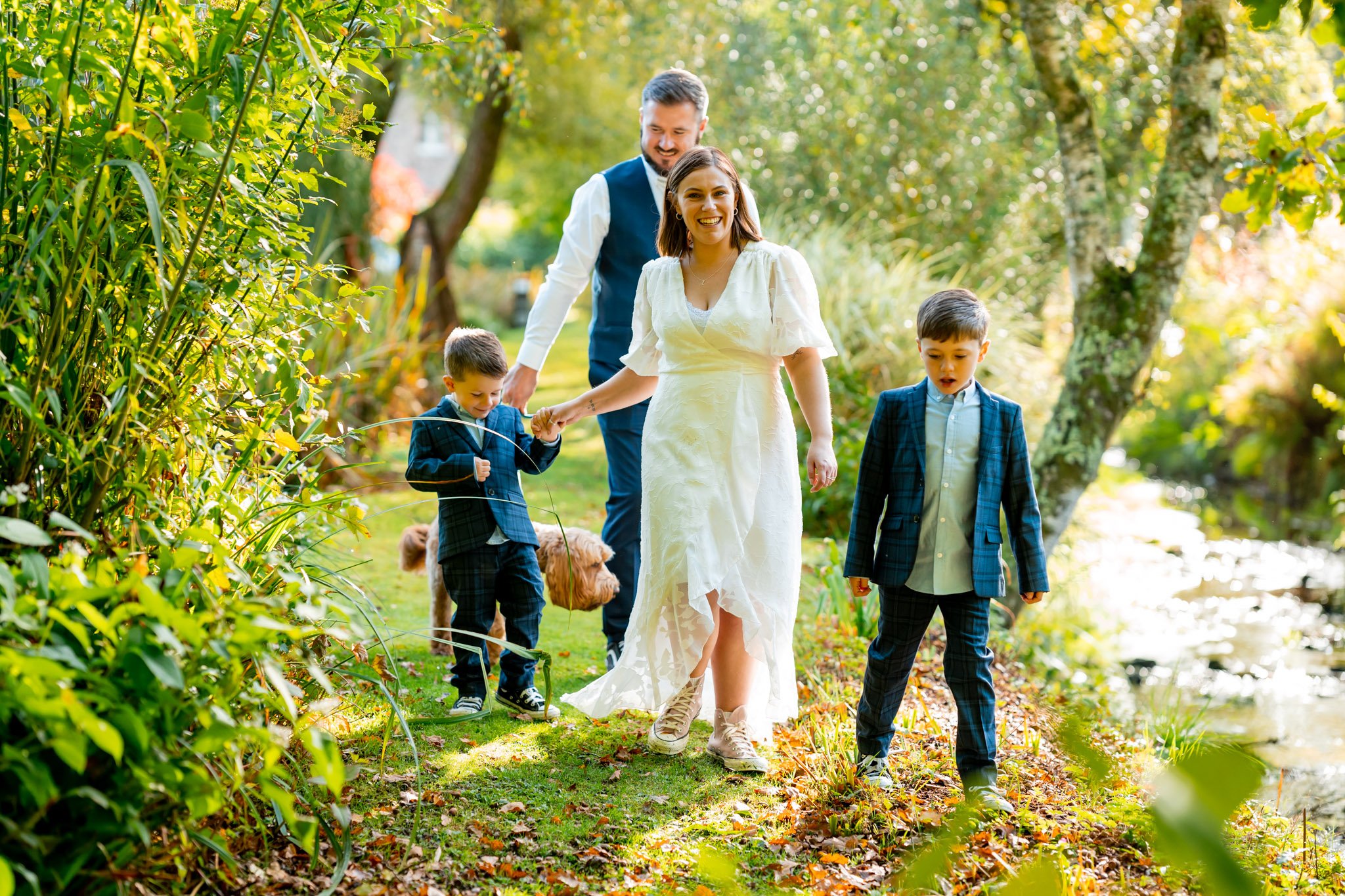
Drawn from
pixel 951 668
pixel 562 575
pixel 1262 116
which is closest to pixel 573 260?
pixel 562 575

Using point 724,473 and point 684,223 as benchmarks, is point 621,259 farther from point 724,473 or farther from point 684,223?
point 724,473

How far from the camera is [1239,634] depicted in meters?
7.32

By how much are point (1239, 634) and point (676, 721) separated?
5.36 m

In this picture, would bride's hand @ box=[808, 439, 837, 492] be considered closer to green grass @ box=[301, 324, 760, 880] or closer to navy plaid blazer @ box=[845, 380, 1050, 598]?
navy plaid blazer @ box=[845, 380, 1050, 598]

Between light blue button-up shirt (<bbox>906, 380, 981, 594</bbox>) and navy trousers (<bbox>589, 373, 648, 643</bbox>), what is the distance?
4.41 ft

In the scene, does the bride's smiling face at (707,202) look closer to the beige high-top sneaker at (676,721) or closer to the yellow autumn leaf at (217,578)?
the beige high-top sneaker at (676,721)

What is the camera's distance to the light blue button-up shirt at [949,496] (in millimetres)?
3180

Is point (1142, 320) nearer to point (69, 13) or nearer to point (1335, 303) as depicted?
point (69, 13)

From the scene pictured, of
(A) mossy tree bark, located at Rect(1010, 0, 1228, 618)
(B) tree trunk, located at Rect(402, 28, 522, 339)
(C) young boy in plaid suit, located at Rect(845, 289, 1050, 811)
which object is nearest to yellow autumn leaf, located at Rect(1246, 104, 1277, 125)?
(C) young boy in plaid suit, located at Rect(845, 289, 1050, 811)

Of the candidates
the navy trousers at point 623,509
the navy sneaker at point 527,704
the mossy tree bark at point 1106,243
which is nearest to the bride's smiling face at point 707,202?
the navy trousers at point 623,509

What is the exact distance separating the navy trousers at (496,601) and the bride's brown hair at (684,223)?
1160 mm

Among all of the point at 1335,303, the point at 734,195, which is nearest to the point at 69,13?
the point at 734,195

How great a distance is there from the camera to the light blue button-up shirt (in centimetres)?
318

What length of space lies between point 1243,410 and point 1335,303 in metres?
1.64
